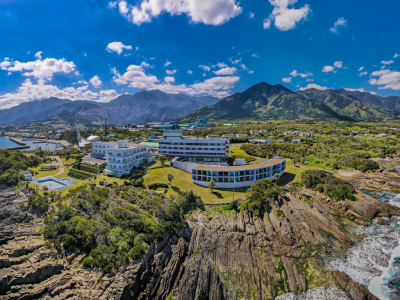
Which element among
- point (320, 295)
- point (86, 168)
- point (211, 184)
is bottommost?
point (320, 295)

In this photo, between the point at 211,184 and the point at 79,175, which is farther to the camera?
the point at 79,175

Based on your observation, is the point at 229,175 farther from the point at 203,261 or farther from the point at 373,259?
the point at 373,259

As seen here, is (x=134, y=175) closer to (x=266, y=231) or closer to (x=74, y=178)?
(x=74, y=178)

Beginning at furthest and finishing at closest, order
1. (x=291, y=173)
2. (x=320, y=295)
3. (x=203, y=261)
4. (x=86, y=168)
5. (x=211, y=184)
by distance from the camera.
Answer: (x=291, y=173)
(x=86, y=168)
(x=211, y=184)
(x=203, y=261)
(x=320, y=295)

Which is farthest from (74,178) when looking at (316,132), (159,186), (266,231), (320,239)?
(316,132)

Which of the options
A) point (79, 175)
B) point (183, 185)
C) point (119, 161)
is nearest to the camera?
point (183, 185)

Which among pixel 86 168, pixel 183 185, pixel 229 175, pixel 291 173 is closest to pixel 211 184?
pixel 229 175

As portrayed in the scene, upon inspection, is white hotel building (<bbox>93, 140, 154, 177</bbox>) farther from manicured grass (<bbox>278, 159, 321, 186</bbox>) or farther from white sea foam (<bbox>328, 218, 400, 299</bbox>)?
white sea foam (<bbox>328, 218, 400, 299</bbox>)
